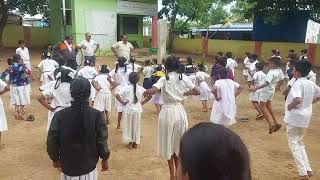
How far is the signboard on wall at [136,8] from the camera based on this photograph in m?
23.1

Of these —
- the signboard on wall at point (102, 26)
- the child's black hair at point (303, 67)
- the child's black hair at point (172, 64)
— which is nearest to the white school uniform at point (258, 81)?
the child's black hair at point (303, 67)

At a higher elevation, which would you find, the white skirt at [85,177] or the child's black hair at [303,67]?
the child's black hair at [303,67]

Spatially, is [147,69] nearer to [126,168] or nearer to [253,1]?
[126,168]

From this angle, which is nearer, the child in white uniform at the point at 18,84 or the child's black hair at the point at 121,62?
the child's black hair at the point at 121,62

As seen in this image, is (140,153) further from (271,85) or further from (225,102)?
(271,85)

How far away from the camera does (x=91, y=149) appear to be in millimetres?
3525

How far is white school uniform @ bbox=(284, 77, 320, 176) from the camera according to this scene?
5348 millimetres

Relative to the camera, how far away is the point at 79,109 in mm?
3404

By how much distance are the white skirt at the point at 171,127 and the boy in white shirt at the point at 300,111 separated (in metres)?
1.55

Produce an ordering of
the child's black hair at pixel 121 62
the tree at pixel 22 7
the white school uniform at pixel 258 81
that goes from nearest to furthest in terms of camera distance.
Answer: the child's black hair at pixel 121 62
the white school uniform at pixel 258 81
the tree at pixel 22 7

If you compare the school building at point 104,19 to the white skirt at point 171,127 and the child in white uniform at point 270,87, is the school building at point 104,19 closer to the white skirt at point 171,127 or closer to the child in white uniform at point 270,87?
the child in white uniform at point 270,87

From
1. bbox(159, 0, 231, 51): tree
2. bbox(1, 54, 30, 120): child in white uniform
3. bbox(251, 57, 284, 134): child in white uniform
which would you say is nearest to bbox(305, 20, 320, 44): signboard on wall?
bbox(159, 0, 231, 51): tree

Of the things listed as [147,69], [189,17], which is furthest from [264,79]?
[189,17]

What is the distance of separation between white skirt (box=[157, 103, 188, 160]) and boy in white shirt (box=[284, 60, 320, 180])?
1.55 metres
